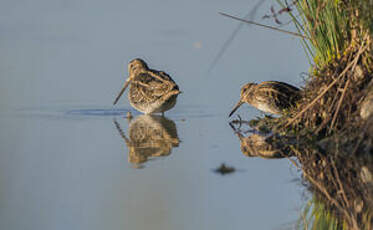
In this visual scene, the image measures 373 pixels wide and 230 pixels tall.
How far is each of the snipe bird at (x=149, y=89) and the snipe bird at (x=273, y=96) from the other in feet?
2.87

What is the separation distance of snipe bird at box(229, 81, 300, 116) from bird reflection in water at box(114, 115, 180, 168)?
867 mm

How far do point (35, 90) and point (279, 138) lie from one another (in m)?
3.73

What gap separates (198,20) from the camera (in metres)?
11.7

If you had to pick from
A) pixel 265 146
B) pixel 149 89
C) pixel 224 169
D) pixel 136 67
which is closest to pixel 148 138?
pixel 265 146

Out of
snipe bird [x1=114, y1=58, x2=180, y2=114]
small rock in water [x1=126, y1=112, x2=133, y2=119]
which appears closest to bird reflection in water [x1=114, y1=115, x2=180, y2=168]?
small rock in water [x1=126, y1=112, x2=133, y2=119]

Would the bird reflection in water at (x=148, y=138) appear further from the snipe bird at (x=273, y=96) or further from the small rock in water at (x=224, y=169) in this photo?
the snipe bird at (x=273, y=96)

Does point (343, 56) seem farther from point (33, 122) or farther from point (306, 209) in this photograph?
point (33, 122)

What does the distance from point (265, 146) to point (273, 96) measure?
1.48 meters

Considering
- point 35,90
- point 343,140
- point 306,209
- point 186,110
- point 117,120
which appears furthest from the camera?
point 35,90

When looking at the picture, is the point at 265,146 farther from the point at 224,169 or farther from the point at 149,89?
the point at 149,89

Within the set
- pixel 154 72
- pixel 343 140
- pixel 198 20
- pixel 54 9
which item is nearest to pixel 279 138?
pixel 343 140

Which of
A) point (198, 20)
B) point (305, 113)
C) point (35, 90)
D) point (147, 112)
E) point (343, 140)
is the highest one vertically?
point (198, 20)

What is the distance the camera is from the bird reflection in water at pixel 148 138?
5699 millimetres

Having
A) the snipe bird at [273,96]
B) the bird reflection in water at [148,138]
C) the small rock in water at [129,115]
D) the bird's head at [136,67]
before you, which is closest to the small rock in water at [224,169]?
the bird reflection in water at [148,138]
